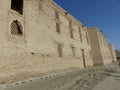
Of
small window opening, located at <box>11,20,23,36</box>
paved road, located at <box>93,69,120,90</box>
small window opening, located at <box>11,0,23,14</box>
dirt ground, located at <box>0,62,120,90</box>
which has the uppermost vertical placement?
small window opening, located at <box>11,0,23,14</box>

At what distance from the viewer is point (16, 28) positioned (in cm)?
830

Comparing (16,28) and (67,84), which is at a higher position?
(16,28)

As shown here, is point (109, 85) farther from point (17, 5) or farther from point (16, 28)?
point (17, 5)

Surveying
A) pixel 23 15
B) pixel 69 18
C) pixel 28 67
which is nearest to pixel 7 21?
pixel 23 15

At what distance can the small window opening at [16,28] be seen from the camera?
8062mm

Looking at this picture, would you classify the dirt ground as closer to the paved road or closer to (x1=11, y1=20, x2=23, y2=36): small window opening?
the paved road

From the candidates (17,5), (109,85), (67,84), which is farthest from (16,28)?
(109,85)

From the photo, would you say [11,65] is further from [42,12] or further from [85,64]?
[85,64]

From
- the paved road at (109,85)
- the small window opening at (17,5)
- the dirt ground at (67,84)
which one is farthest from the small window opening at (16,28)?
the paved road at (109,85)

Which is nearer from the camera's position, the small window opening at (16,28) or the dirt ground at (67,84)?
the dirt ground at (67,84)

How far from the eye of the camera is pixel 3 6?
24.6ft

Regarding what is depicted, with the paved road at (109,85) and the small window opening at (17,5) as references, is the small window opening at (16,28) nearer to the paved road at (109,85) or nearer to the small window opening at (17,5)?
the small window opening at (17,5)

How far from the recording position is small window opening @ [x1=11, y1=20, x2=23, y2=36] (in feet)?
26.5

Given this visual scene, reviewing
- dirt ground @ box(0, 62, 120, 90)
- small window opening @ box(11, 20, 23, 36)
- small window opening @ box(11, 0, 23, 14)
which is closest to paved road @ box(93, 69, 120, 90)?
dirt ground @ box(0, 62, 120, 90)
